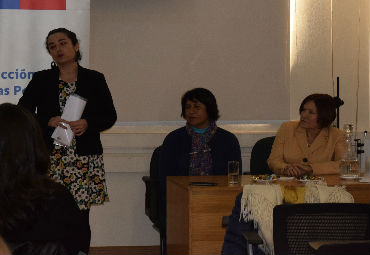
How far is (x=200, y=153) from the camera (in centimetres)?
481

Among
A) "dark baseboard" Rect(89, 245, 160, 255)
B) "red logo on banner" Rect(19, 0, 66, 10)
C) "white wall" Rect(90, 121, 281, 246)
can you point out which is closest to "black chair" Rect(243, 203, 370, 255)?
"red logo on banner" Rect(19, 0, 66, 10)

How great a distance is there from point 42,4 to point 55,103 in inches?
26.8

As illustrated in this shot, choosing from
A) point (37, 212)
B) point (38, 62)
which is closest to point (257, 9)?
point (38, 62)

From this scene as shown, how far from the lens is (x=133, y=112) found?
548 centimetres

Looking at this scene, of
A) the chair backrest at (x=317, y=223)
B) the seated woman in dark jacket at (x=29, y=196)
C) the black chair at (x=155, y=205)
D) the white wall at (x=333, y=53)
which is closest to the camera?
the seated woman in dark jacket at (x=29, y=196)

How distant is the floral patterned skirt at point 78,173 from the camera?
4.07m

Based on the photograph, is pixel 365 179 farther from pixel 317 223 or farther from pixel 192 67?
pixel 192 67

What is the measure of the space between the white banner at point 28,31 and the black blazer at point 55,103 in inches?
4.7

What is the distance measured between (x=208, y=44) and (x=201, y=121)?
3.36 feet

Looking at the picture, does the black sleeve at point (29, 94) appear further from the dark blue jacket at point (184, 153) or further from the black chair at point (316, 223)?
the black chair at point (316, 223)

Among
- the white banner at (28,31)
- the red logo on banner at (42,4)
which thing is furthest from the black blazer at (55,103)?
the red logo on banner at (42,4)

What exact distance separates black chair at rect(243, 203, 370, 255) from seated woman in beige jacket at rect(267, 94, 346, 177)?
192 cm

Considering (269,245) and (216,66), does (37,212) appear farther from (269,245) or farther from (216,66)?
(216,66)

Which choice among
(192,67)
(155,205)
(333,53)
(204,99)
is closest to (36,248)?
(155,205)
